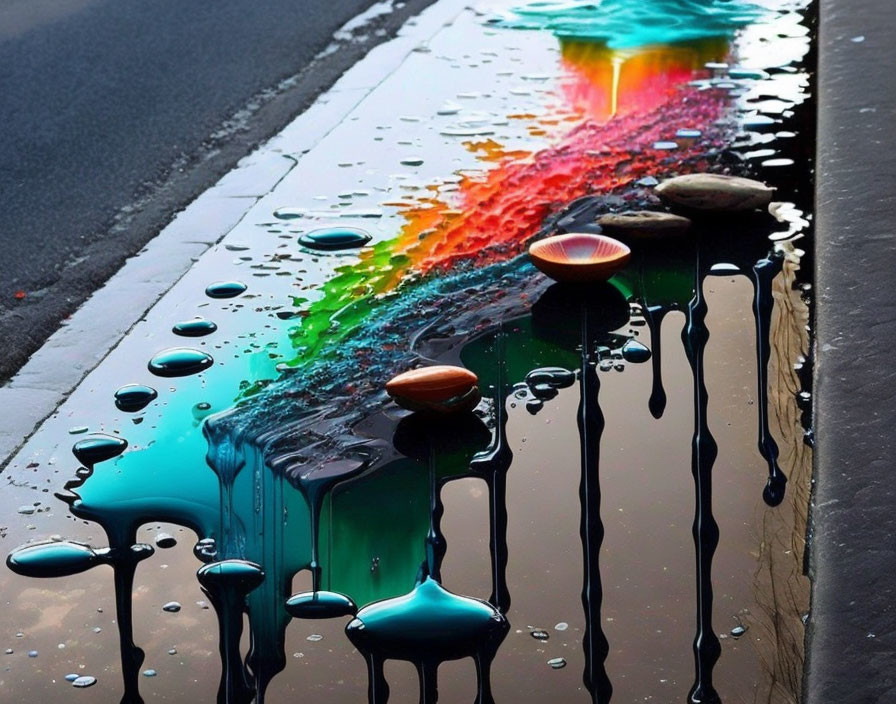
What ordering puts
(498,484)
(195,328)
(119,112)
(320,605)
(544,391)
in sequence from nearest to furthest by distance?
1. (320,605)
2. (498,484)
3. (544,391)
4. (195,328)
5. (119,112)

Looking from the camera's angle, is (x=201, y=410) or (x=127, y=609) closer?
(x=127, y=609)

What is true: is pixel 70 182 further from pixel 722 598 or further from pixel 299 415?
pixel 722 598

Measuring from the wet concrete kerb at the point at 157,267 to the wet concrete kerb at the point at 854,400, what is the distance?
4.94 feet

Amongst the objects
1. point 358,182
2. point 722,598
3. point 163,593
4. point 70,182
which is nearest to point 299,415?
point 163,593

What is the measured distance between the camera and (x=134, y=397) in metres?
2.68

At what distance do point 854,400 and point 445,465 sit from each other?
2.45 ft

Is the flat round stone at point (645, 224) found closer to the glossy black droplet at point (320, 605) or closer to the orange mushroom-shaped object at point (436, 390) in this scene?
the orange mushroom-shaped object at point (436, 390)

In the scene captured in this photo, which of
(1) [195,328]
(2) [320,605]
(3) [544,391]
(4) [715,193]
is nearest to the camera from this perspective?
(2) [320,605]

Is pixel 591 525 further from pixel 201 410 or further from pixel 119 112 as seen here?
pixel 119 112

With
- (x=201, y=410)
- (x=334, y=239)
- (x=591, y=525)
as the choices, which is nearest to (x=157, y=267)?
(x=334, y=239)

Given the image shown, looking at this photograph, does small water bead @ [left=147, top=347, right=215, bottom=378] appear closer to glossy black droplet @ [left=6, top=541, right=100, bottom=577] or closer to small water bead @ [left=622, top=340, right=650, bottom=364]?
glossy black droplet @ [left=6, top=541, right=100, bottom=577]

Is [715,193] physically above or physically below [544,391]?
above

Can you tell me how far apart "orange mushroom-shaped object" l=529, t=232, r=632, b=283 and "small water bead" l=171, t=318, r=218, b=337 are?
76 centimetres

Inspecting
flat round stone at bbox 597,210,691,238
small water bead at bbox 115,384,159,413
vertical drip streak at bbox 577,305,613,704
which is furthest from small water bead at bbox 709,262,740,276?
small water bead at bbox 115,384,159,413
